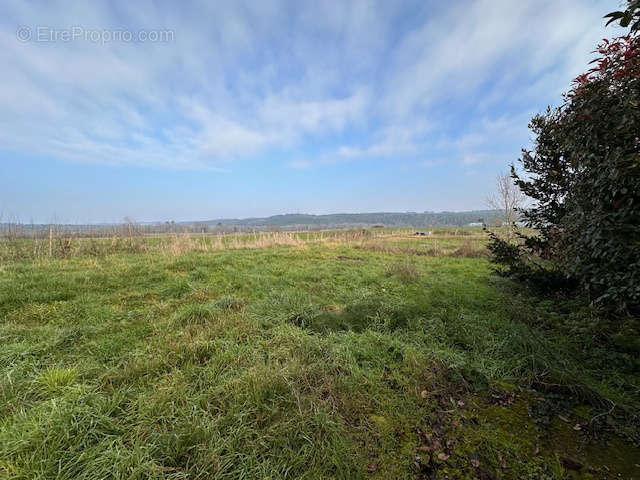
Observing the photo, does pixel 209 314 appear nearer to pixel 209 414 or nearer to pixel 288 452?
pixel 209 414

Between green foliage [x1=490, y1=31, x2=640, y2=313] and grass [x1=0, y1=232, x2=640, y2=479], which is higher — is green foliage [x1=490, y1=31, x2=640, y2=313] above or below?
above

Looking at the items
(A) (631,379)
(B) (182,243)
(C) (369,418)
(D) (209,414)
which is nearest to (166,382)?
(D) (209,414)

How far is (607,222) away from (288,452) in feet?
10.6

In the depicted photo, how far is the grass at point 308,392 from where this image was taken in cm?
165

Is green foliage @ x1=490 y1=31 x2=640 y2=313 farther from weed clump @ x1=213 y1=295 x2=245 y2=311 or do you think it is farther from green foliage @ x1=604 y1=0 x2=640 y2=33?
weed clump @ x1=213 y1=295 x2=245 y2=311

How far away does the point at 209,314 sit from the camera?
390cm

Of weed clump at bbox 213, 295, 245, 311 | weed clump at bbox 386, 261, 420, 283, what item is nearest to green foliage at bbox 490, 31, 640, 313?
weed clump at bbox 386, 261, 420, 283

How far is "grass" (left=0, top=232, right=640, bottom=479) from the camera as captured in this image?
5.41ft

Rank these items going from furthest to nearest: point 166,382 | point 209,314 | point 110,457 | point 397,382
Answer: point 209,314, point 397,382, point 166,382, point 110,457

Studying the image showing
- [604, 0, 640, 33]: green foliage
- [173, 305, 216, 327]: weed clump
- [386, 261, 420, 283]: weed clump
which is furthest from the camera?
[386, 261, 420, 283]: weed clump

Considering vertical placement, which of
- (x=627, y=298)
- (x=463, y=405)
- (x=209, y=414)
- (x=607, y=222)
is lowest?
(x=463, y=405)

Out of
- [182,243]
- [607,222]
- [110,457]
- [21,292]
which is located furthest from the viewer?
[182,243]

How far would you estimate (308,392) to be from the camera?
2270mm

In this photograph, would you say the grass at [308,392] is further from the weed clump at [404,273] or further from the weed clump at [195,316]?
the weed clump at [404,273]
